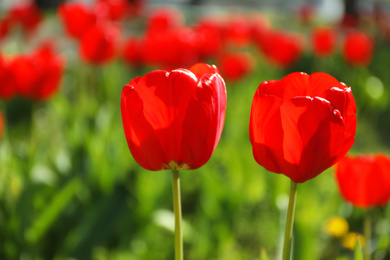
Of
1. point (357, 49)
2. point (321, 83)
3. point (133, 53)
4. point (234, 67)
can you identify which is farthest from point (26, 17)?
point (321, 83)

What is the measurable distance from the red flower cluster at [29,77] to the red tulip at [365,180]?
1.22m

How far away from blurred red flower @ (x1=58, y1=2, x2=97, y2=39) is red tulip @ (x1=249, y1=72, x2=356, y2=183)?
2.33m

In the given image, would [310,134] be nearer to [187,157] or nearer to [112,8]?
[187,157]

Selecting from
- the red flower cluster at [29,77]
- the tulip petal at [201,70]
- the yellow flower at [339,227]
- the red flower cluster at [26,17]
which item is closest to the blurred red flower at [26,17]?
the red flower cluster at [26,17]

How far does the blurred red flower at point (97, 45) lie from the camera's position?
275cm

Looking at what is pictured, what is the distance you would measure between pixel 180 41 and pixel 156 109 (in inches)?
86.8

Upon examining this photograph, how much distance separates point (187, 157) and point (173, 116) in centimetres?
7

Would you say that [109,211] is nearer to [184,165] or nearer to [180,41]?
[184,165]

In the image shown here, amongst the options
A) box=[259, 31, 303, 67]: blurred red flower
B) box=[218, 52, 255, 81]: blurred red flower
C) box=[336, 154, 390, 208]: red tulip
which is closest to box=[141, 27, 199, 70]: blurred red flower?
box=[218, 52, 255, 81]: blurred red flower

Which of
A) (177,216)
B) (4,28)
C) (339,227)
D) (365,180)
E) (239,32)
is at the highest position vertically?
(177,216)

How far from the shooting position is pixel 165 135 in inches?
30.7

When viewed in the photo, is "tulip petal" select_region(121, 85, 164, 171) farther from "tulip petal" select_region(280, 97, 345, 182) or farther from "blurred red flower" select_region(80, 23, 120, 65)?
"blurred red flower" select_region(80, 23, 120, 65)

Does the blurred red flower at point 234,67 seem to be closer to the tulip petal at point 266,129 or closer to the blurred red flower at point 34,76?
the blurred red flower at point 34,76

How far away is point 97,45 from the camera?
9.07 feet
